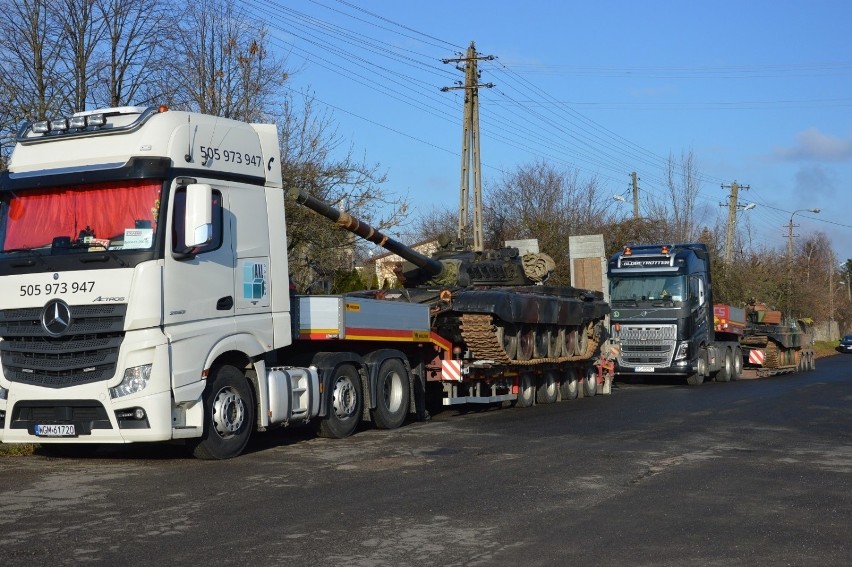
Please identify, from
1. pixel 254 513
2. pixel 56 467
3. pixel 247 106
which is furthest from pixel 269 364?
pixel 247 106

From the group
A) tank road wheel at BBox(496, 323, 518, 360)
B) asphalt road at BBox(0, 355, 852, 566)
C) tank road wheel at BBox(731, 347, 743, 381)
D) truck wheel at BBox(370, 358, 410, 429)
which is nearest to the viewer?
asphalt road at BBox(0, 355, 852, 566)

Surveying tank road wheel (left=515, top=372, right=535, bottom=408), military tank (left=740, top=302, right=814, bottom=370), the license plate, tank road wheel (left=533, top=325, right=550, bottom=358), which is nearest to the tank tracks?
tank road wheel (left=515, top=372, right=535, bottom=408)

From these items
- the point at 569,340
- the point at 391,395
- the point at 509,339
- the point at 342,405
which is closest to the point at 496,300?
the point at 509,339

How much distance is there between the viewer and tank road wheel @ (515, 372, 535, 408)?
19.6 m

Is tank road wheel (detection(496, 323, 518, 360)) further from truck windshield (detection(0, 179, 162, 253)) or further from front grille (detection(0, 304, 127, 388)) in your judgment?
front grille (detection(0, 304, 127, 388))

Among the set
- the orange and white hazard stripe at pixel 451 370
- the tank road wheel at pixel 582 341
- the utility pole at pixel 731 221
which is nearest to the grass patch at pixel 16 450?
the orange and white hazard stripe at pixel 451 370

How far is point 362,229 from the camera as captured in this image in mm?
16688

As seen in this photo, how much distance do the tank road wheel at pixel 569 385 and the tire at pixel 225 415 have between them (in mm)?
10813

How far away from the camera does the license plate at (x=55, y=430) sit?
10.7 metres

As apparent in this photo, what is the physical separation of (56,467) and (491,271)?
11.1 m

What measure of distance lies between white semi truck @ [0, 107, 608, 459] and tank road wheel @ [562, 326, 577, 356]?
379 inches

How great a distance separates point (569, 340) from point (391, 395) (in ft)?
25.1

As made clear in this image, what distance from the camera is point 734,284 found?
49.8m

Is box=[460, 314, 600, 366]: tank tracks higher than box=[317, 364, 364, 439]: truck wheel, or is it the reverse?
box=[460, 314, 600, 366]: tank tracks
